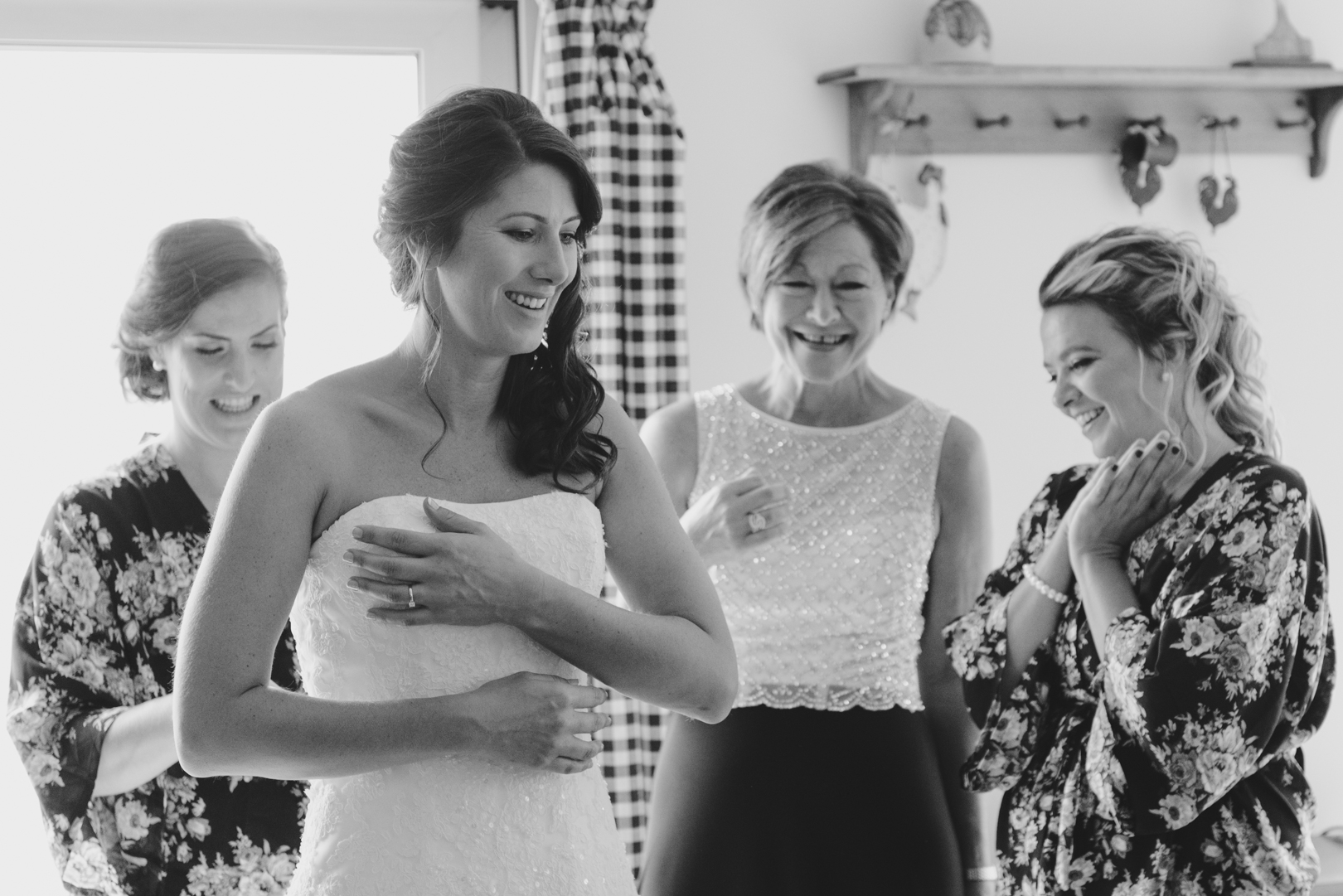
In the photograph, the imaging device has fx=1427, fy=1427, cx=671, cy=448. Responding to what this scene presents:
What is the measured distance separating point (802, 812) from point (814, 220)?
83cm

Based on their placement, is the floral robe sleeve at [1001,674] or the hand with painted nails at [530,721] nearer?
the hand with painted nails at [530,721]

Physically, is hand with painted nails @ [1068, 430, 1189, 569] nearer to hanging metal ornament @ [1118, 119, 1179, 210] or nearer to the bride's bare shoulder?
the bride's bare shoulder

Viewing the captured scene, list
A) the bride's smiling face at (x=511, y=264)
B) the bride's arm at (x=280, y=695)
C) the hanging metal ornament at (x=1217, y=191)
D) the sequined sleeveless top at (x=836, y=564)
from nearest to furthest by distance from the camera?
the bride's arm at (x=280, y=695)
the bride's smiling face at (x=511, y=264)
the sequined sleeveless top at (x=836, y=564)
the hanging metal ornament at (x=1217, y=191)

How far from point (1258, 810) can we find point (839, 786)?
0.53m

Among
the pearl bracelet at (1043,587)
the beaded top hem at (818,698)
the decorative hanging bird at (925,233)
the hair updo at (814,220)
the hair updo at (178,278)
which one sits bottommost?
the beaded top hem at (818,698)

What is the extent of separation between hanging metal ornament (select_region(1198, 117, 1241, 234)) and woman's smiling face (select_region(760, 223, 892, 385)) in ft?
5.63

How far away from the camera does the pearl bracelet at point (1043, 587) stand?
5.97 ft

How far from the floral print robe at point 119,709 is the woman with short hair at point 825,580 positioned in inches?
21.8

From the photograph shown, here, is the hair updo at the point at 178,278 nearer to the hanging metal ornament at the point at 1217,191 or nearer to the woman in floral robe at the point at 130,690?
the woman in floral robe at the point at 130,690

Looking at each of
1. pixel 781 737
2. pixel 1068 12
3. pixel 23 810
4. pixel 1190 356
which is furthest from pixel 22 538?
pixel 1068 12

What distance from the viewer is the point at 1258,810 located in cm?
168

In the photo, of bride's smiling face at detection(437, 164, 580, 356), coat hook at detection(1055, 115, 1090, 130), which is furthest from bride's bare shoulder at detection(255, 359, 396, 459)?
coat hook at detection(1055, 115, 1090, 130)

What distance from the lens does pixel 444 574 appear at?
1234 millimetres

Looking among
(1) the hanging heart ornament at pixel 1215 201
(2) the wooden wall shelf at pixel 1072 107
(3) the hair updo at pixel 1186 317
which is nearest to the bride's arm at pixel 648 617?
(3) the hair updo at pixel 1186 317
